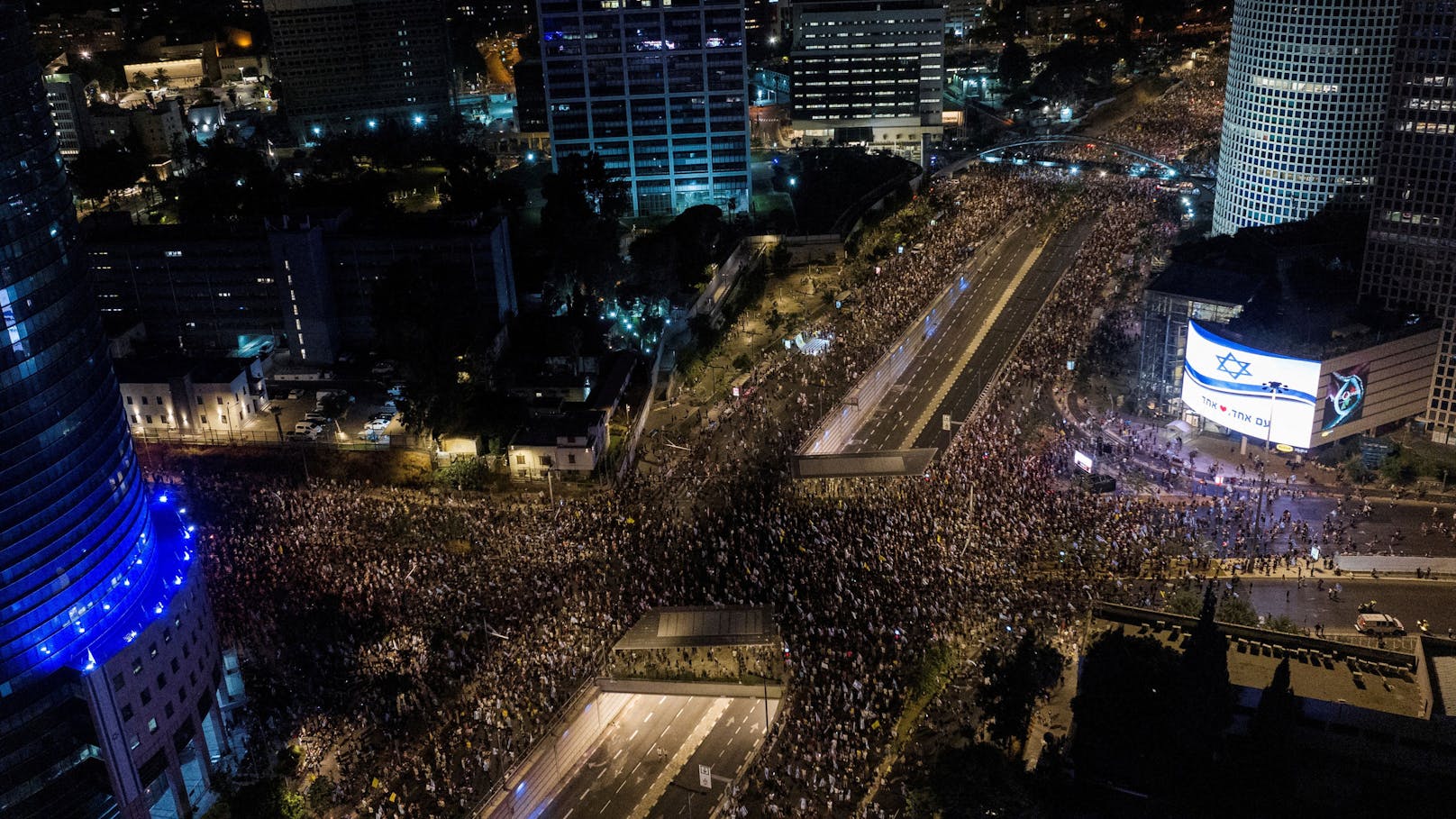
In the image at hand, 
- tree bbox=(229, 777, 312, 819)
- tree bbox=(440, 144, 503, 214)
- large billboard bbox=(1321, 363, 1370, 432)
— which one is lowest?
tree bbox=(229, 777, 312, 819)

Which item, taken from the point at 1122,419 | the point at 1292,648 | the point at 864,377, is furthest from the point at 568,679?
the point at 1122,419

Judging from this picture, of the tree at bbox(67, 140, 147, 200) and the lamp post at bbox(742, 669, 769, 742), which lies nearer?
the lamp post at bbox(742, 669, 769, 742)

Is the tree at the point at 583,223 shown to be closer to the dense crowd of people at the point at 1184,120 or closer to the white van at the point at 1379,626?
the white van at the point at 1379,626

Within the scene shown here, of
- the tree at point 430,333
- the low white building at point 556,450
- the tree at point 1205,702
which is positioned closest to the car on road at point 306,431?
the tree at point 430,333

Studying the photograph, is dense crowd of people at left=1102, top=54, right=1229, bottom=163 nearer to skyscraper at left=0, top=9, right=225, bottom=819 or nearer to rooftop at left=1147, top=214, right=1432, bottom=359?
rooftop at left=1147, top=214, right=1432, bottom=359

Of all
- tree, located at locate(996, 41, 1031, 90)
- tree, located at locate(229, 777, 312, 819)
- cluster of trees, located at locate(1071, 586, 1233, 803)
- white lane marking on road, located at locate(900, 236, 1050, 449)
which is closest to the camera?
cluster of trees, located at locate(1071, 586, 1233, 803)

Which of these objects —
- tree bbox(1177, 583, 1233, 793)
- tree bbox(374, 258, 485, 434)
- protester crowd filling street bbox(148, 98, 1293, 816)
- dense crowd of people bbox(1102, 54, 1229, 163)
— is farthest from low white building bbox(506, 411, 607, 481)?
dense crowd of people bbox(1102, 54, 1229, 163)

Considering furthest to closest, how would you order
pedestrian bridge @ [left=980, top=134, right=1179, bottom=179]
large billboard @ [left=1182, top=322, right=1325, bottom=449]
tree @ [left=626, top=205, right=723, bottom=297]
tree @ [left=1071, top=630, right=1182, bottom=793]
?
1. pedestrian bridge @ [left=980, top=134, right=1179, bottom=179]
2. tree @ [left=626, top=205, right=723, bottom=297]
3. large billboard @ [left=1182, top=322, right=1325, bottom=449]
4. tree @ [left=1071, top=630, right=1182, bottom=793]

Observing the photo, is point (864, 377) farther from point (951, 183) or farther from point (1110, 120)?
point (1110, 120)
